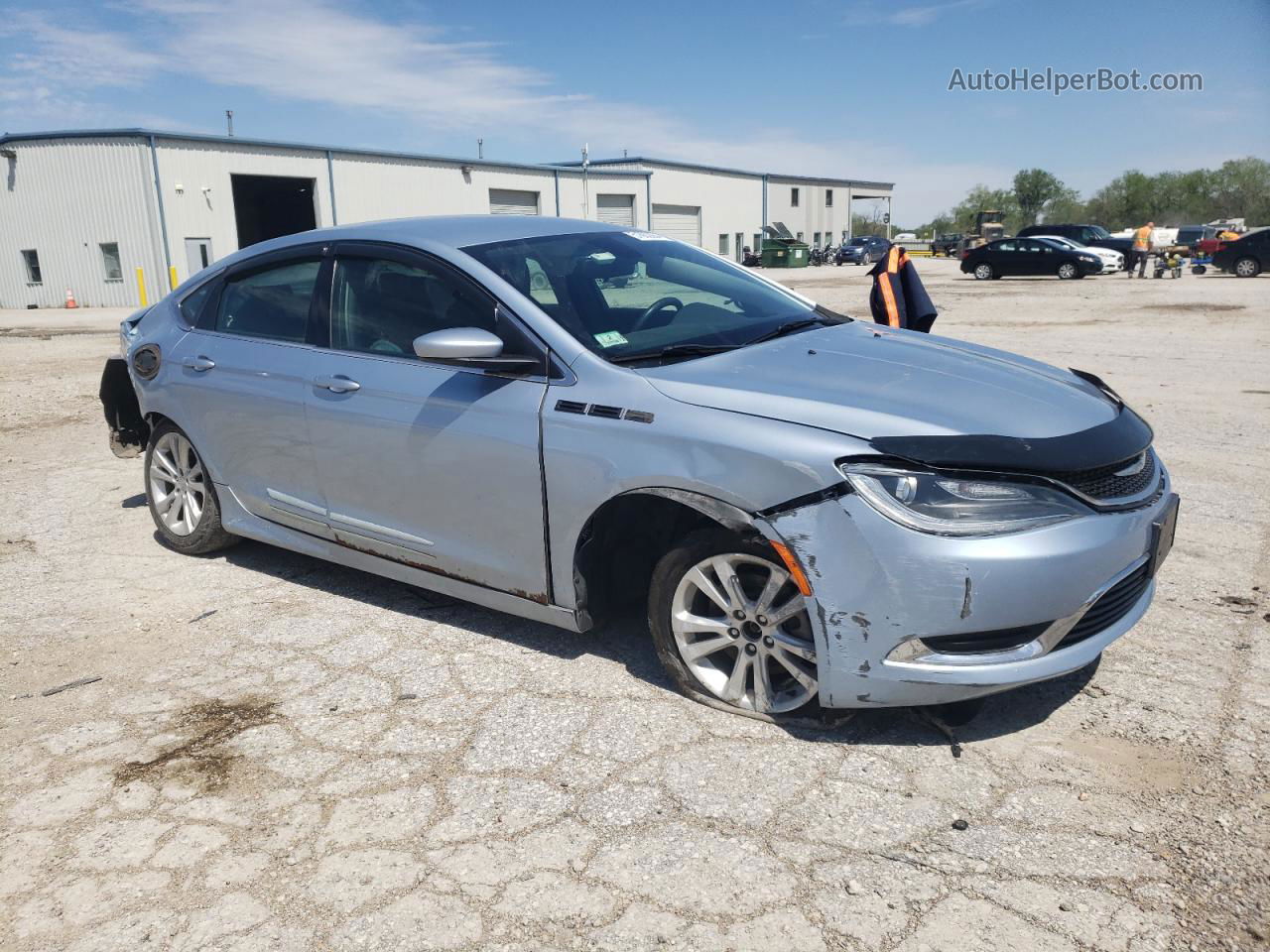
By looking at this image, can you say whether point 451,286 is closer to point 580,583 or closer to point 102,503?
point 580,583

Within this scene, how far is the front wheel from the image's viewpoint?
3184 millimetres

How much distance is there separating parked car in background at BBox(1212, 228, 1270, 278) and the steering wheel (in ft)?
104

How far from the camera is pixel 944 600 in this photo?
2.84 m

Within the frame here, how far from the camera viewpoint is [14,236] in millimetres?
32594

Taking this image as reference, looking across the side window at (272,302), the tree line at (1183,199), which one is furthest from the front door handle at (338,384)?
the tree line at (1183,199)

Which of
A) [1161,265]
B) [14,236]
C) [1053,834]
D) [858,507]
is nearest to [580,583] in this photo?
[858,507]

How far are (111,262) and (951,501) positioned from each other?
34076 mm

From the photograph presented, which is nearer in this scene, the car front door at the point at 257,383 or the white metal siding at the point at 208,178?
the car front door at the point at 257,383

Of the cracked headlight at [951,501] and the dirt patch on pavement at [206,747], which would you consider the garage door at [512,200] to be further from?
the cracked headlight at [951,501]

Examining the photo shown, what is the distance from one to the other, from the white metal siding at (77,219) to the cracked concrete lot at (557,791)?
95.4 ft

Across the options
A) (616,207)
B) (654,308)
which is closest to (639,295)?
(654,308)

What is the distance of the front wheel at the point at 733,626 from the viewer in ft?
10.4

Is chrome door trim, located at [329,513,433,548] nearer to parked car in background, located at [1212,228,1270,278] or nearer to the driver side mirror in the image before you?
the driver side mirror

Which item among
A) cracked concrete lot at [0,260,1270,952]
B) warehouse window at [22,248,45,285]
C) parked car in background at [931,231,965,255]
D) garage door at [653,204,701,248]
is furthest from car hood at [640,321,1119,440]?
parked car in background at [931,231,965,255]
